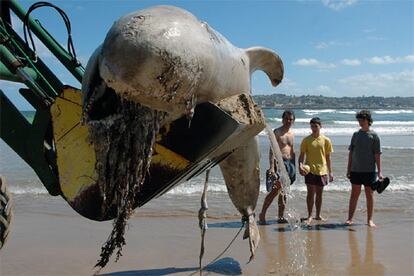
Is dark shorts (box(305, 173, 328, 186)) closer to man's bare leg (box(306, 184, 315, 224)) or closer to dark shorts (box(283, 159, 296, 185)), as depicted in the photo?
man's bare leg (box(306, 184, 315, 224))

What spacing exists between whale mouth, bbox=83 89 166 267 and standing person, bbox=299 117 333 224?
212 inches

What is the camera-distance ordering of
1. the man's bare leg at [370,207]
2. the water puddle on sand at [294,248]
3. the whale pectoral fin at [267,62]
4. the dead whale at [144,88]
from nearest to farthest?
the dead whale at [144,88]
the whale pectoral fin at [267,62]
the water puddle on sand at [294,248]
the man's bare leg at [370,207]

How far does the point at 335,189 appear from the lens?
993 cm

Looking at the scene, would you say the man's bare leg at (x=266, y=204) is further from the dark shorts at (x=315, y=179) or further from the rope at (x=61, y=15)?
the rope at (x=61, y=15)

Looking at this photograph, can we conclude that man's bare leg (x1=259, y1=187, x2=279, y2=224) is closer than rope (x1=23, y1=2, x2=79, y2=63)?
No

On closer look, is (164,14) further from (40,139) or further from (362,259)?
(362,259)

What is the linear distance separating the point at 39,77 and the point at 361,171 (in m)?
5.27

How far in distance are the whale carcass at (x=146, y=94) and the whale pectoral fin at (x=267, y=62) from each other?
17.8 inches

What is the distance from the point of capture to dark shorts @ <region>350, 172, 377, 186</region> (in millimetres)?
7055

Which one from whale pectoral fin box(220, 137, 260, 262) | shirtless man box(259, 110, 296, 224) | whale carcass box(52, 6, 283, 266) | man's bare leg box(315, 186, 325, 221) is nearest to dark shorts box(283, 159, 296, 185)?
shirtless man box(259, 110, 296, 224)

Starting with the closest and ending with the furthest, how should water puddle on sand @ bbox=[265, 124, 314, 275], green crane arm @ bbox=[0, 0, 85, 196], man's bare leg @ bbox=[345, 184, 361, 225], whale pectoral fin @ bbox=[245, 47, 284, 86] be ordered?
green crane arm @ bbox=[0, 0, 85, 196] → whale pectoral fin @ bbox=[245, 47, 284, 86] → water puddle on sand @ bbox=[265, 124, 314, 275] → man's bare leg @ bbox=[345, 184, 361, 225]

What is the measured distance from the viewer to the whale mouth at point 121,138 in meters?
1.96

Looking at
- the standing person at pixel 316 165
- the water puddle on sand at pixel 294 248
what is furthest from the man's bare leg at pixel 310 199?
the water puddle on sand at pixel 294 248

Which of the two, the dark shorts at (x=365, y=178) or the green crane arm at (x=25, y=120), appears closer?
the green crane arm at (x=25, y=120)
